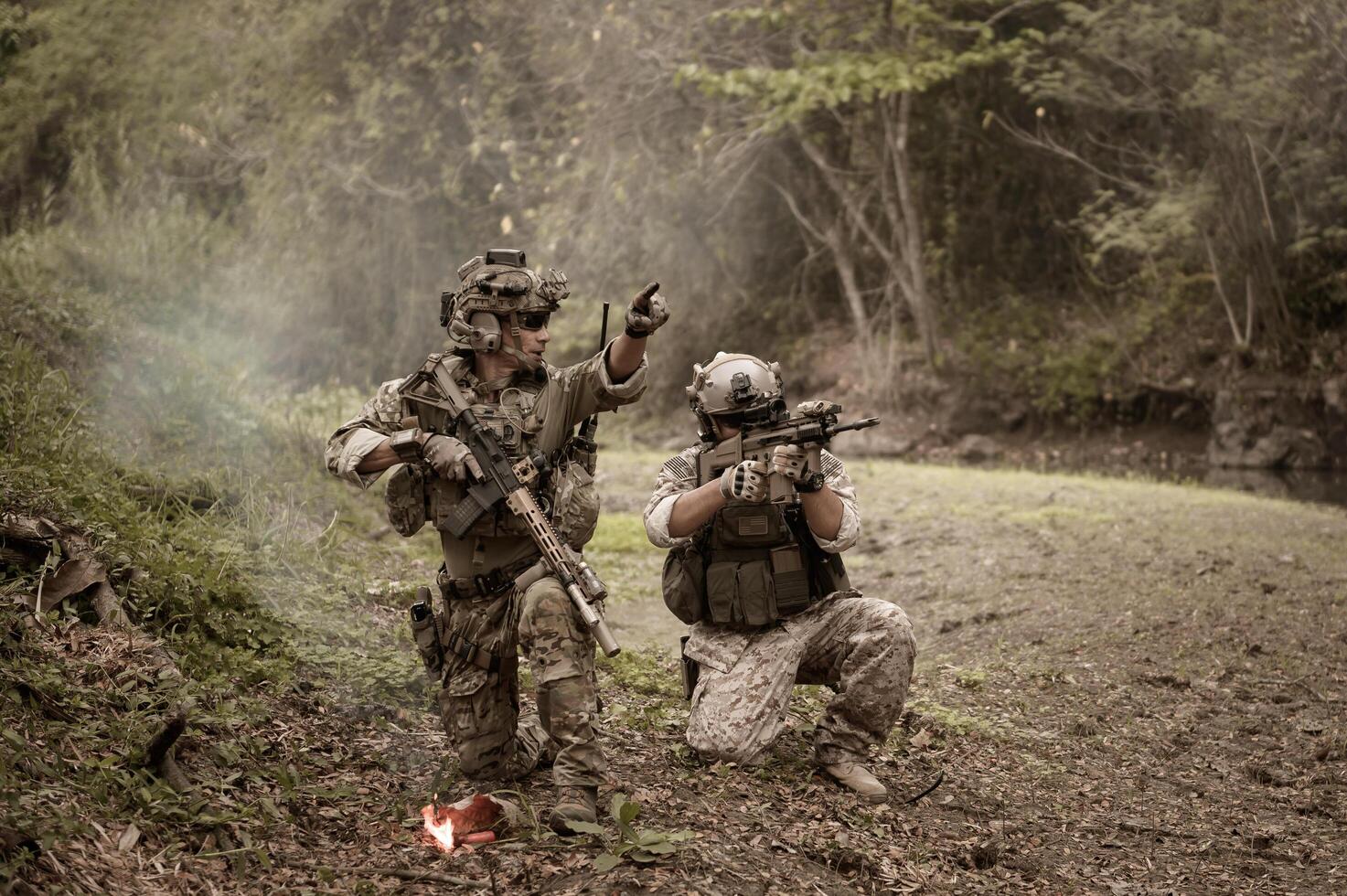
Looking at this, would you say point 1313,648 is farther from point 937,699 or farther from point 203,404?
point 203,404

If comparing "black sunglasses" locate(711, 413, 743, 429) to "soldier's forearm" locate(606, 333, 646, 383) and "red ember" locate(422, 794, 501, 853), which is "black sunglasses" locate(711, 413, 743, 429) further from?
"red ember" locate(422, 794, 501, 853)

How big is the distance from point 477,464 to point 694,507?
874mm

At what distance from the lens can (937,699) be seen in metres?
6.30

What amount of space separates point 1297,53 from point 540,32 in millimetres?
9972

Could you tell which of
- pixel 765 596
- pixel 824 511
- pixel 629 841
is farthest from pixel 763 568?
pixel 629 841

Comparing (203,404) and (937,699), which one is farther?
(203,404)

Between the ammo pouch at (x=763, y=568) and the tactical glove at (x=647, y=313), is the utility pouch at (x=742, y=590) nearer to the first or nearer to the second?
the ammo pouch at (x=763, y=568)

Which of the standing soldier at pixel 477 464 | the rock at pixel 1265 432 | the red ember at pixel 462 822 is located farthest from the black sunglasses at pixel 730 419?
the rock at pixel 1265 432

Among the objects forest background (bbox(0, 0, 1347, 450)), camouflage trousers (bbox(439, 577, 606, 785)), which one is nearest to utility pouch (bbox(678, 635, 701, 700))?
camouflage trousers (bbox(439, 577, 606, 785))

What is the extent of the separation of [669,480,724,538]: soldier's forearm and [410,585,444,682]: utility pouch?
1011mm

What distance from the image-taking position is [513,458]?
4.63m

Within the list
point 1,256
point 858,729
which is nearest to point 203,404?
point 1,256

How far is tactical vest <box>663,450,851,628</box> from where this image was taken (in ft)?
16.4

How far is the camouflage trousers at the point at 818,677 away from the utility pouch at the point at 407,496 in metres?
1.36
